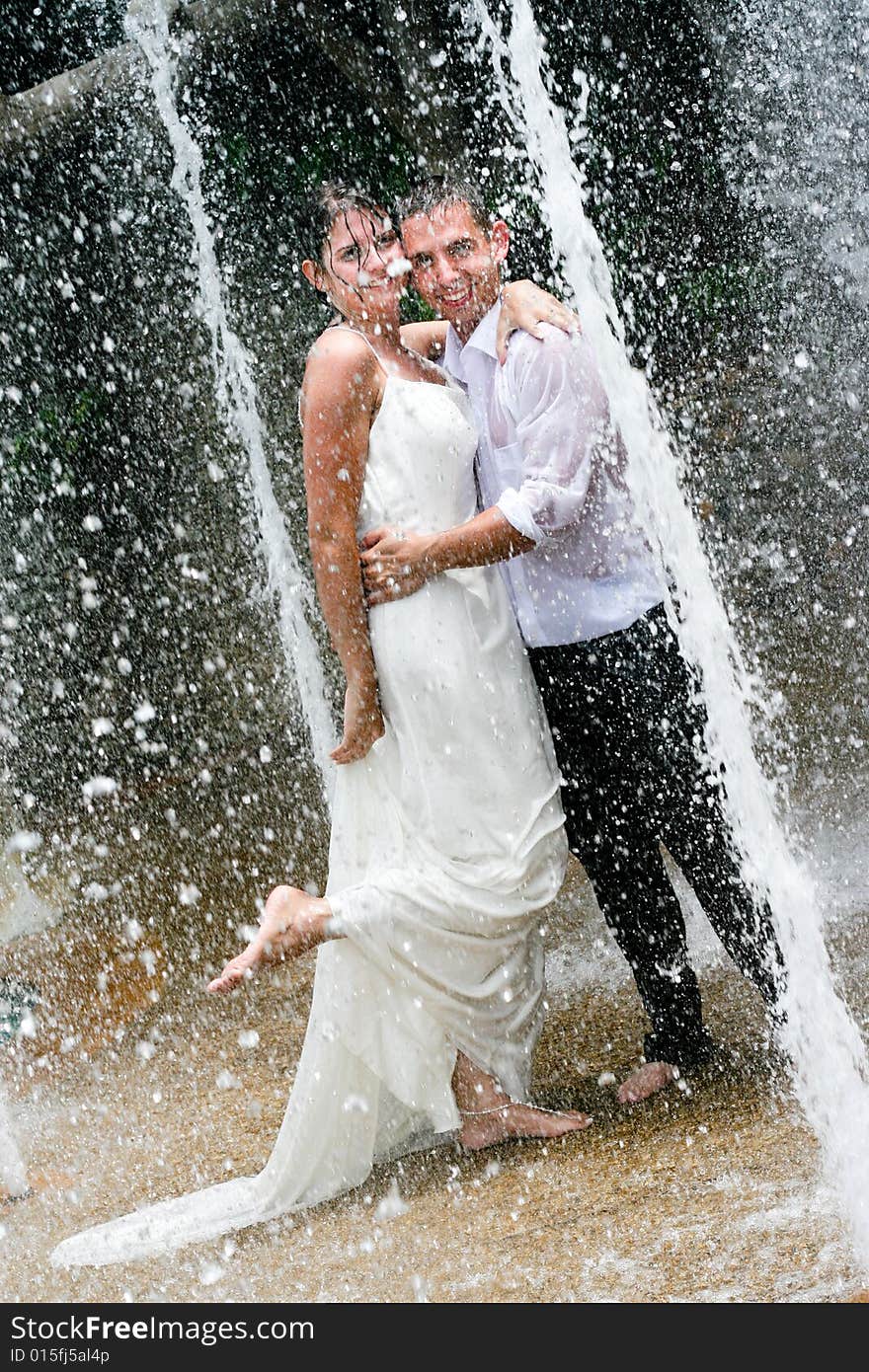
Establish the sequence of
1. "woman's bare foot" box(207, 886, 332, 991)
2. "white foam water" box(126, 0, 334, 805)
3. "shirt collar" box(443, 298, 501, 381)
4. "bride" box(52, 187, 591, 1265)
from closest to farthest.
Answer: "woman's bare foot" box(207, 886, 332, 991), "bride" box(52, 187, 591, 1265), "shirt collar" box(443, 298, 501, 381), "white foam water" box(126, 0, 334, 805)

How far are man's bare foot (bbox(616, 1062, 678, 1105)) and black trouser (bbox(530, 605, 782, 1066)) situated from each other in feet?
0.11

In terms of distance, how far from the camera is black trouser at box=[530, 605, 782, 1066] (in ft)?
8.72

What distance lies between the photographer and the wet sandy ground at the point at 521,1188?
2.10m

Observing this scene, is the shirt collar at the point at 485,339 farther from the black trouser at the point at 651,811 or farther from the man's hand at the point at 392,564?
the black trouser at the point at 651,811

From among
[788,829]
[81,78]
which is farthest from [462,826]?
[81,78]

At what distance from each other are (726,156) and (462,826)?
5148mm

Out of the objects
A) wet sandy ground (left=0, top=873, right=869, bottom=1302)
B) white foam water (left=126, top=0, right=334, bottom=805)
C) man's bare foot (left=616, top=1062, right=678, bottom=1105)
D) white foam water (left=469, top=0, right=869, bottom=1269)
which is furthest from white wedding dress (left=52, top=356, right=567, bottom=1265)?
white foam water (left=126, top=0, right=334, bottom=805)

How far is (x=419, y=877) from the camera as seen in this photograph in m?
2.58

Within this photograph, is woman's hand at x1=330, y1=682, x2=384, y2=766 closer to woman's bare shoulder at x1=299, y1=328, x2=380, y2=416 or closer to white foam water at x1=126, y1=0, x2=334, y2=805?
woman's bare shoulder at x1=299, y1=328, x2=380, y2=416

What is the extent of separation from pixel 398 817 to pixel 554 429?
77 centimetres

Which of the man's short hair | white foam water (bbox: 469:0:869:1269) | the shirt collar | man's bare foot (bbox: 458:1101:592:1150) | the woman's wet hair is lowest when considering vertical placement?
man's bare foot (bbox: 458:1101:592:1150)

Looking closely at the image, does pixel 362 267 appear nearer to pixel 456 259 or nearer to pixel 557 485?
pixel 456 259

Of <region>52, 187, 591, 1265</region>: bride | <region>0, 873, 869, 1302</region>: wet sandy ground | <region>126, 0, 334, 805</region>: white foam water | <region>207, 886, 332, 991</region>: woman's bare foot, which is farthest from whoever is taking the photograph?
<region>126, 0, 334, 805</region>: white foam water

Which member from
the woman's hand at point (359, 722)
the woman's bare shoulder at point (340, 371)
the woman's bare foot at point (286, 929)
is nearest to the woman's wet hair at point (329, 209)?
the woman's bare shoulder at point (340, 371)
